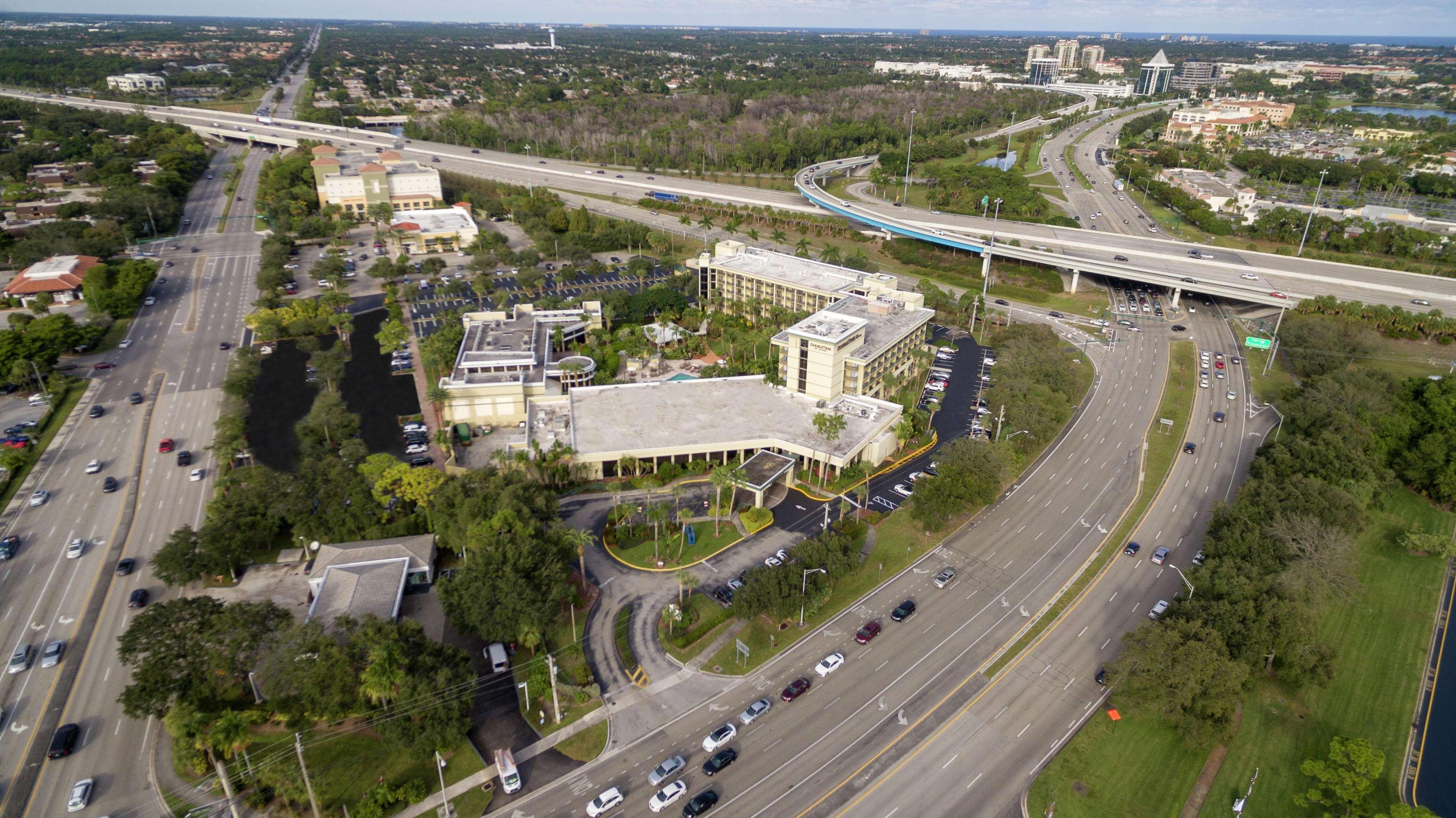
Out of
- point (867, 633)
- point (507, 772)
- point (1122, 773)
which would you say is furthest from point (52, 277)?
point (1122, 773)

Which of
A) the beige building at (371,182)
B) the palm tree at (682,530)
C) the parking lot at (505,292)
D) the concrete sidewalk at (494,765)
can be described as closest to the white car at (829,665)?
the concrete sidewalk at (494,765)

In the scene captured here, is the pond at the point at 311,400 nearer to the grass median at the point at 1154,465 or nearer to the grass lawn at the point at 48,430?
the grass lawn at the point at 48,430

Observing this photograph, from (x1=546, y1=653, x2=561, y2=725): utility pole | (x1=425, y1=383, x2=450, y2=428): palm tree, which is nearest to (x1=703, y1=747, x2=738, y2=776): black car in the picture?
(x1=546, y1=653, x2=561, y2=725): utility pole

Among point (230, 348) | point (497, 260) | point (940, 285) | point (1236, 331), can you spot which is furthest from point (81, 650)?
point (1236, 331)

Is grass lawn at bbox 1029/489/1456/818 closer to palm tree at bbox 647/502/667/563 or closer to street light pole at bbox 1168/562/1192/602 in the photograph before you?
street light pole at bbox 1168/562/1192/602

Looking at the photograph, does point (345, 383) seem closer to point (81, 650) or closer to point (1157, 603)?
point (81, 650)
